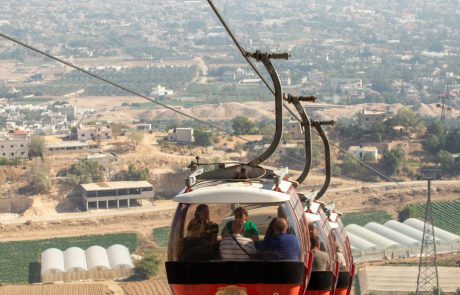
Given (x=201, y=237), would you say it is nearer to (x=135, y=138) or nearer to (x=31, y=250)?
(x=31, y=250)

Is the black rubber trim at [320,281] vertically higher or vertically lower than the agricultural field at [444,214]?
higher

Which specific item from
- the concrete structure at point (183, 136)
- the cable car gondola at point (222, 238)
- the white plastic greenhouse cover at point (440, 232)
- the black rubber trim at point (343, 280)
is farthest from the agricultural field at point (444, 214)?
the cable car gondola at point (222, 238)

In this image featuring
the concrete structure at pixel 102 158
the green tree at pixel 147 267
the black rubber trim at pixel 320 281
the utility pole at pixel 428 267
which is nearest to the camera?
the black rubber trim at pixel 320 281

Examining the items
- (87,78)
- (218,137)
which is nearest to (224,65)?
(87,78)

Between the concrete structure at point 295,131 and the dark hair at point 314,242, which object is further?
the concrete structure at point 295,131

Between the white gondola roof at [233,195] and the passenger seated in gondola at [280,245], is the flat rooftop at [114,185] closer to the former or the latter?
the white gondola roof at [233,195]

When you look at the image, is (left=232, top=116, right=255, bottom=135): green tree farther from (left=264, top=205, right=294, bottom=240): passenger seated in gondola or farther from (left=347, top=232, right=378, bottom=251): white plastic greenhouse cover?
(left=264, top=205, right=294, bottom=240): passenger seated in gondola

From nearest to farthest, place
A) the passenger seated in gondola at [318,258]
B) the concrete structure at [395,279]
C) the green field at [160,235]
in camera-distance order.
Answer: the passenger seated in gondola at [318,258], the concrete structure at [395,279], the green field at [160,235]
